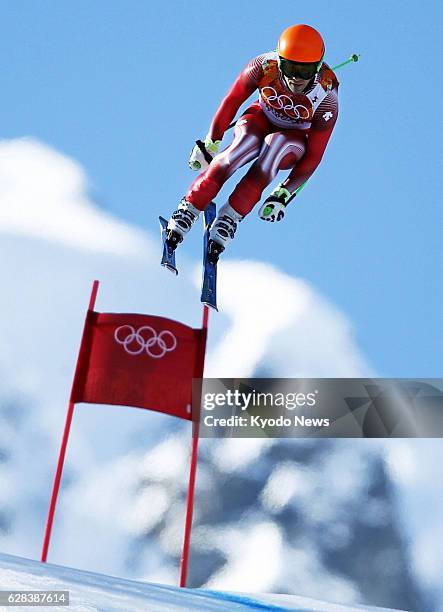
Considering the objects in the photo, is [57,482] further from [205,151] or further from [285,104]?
[285,104]

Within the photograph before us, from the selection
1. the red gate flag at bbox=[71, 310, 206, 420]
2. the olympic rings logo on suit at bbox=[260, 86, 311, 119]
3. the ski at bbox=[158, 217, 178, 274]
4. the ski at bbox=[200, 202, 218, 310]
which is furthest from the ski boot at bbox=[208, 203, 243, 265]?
the red gate flag at bbox=[71, 310, 206, 420]

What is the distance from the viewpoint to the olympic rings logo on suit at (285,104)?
8.99 meters

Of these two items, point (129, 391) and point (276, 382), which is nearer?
point (129, 391)

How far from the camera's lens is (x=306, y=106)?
8984 mm

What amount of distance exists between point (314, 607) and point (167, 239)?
3799mm

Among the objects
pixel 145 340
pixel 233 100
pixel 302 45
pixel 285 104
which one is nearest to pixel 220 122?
pixel 233 100

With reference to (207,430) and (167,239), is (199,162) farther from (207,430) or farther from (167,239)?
(207,430)

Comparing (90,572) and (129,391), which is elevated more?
(129,391)

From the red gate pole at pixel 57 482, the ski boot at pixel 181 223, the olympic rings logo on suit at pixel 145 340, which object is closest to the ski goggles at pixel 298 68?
the ski boot at pixel 181 223

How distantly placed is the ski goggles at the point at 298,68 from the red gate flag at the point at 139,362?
3.56 meters

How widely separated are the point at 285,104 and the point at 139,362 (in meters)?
3.49

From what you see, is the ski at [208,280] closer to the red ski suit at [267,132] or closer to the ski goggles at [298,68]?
the red ski suit at [267,132]

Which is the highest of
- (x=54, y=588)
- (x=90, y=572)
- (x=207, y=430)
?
(x=207, y=430)

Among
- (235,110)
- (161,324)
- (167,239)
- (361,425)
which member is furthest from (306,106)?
(361,425)
